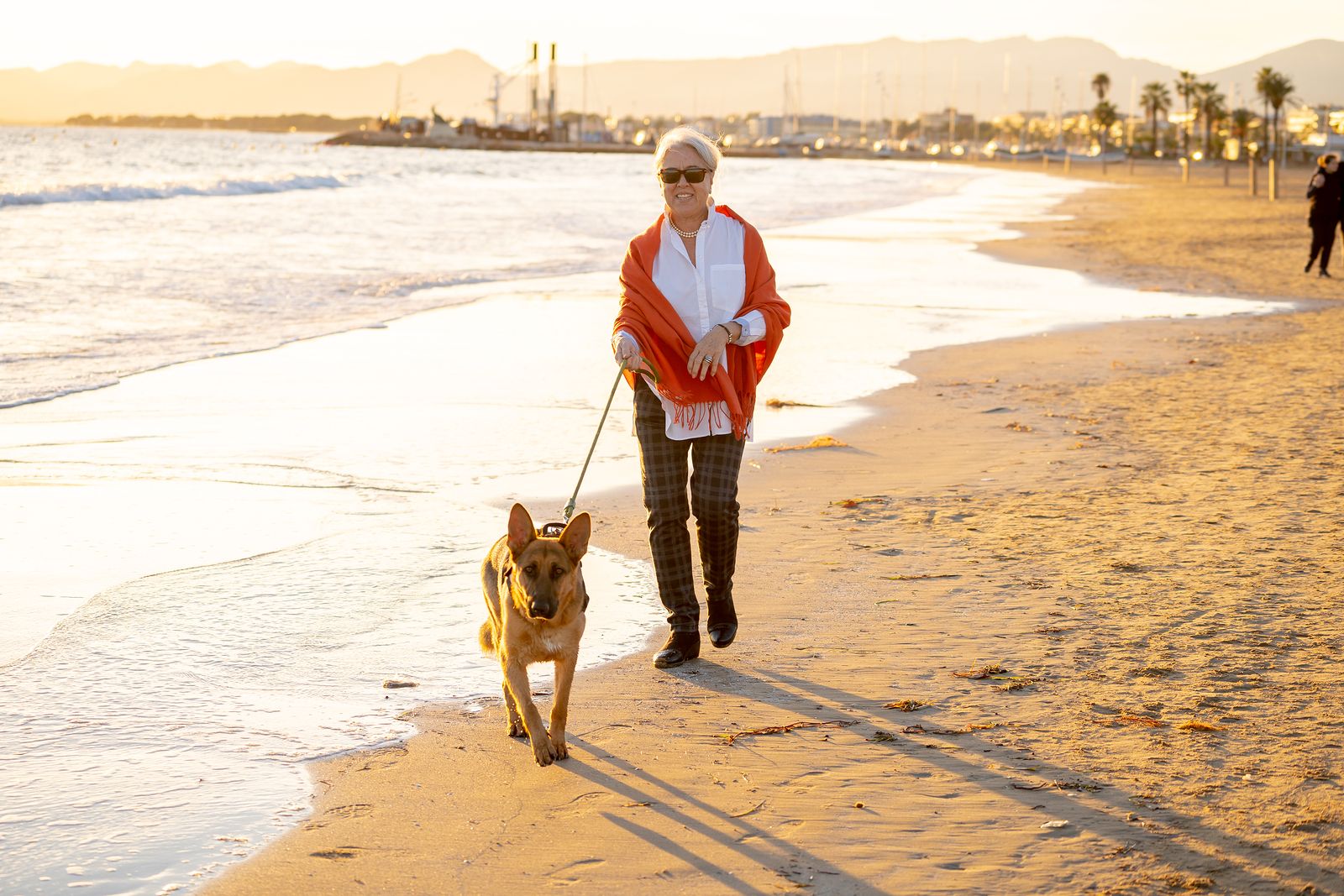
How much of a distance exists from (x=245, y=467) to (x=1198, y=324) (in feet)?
34.7

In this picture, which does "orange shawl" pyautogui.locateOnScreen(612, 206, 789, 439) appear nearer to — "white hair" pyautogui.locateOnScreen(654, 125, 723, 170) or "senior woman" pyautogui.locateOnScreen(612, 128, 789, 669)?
"senior woman" pyautogui.locateOnScreen(612, 128, 789, 669)

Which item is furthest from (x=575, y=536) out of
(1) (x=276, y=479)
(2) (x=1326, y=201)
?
(2) (x=1326, y=201)

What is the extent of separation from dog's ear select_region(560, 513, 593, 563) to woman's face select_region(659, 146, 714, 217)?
128 cm

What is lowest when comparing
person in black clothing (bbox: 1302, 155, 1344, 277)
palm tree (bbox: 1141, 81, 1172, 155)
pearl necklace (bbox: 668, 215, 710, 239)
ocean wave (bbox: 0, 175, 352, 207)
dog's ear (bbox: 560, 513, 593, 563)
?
dog's ear (bbox: 560, 513, 593, 563)

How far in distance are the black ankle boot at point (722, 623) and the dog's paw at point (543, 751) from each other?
118cm

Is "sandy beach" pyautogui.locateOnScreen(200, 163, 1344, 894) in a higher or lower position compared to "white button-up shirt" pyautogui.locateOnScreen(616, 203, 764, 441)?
lower

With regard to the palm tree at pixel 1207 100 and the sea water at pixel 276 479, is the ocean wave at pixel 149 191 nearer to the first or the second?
the sea water at pixel 276 479

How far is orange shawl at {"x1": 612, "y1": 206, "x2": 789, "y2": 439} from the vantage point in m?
5.06

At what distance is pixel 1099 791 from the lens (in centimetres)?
388

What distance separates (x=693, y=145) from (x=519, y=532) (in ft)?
5.28

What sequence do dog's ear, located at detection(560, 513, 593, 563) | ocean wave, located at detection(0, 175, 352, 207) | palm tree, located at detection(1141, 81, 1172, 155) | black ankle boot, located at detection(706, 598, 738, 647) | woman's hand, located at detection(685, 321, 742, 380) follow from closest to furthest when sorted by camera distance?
dog's ear, located at detection(560, 513, 593, 563)
woman's hand, located at detection(685, 321, 742, 380)
black ankle boot, located at detection(706, 598, 738, 647)
ocean wave, located at detection(0, 175, 352, 207)
palm tree, located at detection(1141, 81, 1172, 155)

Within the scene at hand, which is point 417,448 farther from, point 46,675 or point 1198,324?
point 1198,324

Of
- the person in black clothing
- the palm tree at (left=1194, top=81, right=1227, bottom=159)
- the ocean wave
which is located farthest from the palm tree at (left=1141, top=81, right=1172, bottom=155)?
the person in black clothing

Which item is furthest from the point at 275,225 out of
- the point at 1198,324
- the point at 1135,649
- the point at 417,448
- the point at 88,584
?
the point at 1135,649
